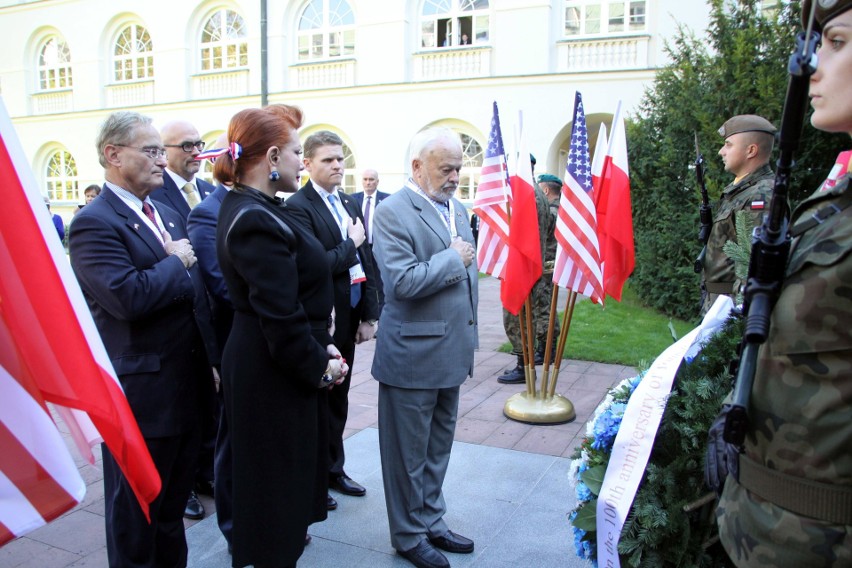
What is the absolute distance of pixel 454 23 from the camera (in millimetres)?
17438

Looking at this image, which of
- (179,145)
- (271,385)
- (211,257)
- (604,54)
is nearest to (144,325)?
(271,385)

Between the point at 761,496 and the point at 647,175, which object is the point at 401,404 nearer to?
the point at 761,496

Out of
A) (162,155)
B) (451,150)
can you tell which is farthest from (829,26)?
(162,155)

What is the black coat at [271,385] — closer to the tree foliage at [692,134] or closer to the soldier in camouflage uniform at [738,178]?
the soldier in camouflage uniform at [738,178]

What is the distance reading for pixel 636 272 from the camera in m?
10.2

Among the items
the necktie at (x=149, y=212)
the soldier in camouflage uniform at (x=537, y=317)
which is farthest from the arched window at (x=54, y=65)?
the necktie at (x=149, y=212)

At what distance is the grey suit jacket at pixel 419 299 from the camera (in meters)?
3.07

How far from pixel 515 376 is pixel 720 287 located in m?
2.40

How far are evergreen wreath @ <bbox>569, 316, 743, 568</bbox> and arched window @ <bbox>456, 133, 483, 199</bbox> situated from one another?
1574 centimetres

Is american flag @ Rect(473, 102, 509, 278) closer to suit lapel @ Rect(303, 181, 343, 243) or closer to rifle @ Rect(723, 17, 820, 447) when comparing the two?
suit lapel @ Rect(303, 181, 343, 243)

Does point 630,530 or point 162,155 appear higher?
point 162,155

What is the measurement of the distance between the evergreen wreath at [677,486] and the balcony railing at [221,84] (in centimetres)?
1959

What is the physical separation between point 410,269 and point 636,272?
26.1 ft

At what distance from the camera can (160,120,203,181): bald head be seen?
410 centimetres
